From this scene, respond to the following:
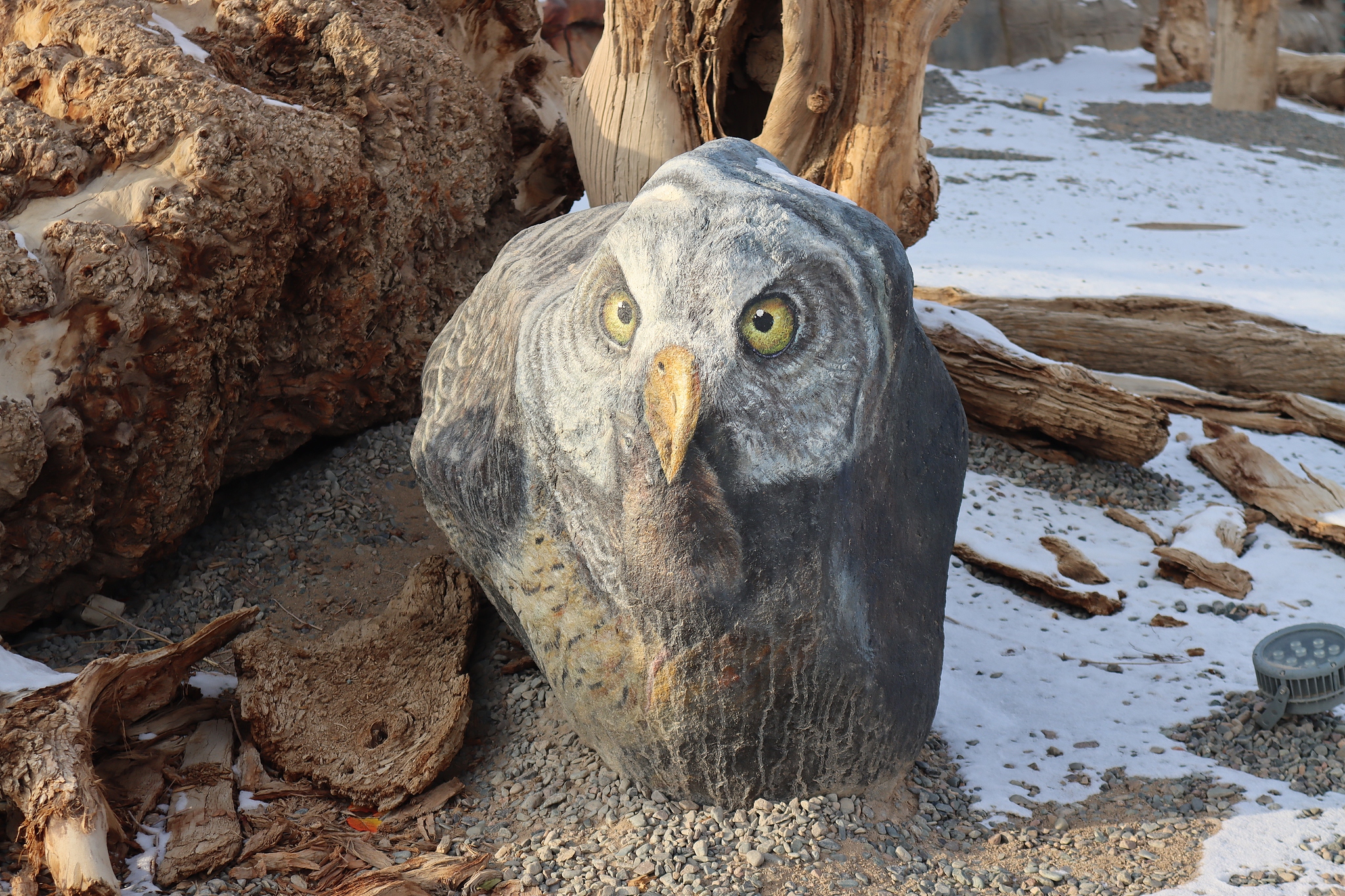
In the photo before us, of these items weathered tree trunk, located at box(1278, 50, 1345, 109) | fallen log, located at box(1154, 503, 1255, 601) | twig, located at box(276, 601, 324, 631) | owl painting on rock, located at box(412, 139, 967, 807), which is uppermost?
weathered tree trunk, located at box(1278, 50, 1345, 109)

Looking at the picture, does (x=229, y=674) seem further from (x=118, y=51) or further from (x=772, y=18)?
(x=772, y=18)

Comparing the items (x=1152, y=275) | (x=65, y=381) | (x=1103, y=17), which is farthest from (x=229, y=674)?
(x=1103, y=17)

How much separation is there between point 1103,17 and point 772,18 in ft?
44.9

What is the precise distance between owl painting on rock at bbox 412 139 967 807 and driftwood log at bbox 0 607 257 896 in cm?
94

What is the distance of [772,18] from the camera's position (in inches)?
157

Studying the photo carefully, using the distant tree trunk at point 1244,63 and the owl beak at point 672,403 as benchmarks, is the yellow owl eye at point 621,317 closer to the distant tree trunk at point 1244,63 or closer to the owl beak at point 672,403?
the owl beak at point 672,403

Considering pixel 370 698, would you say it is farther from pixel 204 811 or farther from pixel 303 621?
pixel 303 621

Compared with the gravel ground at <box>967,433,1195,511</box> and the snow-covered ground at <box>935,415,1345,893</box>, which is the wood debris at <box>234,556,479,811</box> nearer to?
the snow-covered ground at <box>935,415,1345,893</box>

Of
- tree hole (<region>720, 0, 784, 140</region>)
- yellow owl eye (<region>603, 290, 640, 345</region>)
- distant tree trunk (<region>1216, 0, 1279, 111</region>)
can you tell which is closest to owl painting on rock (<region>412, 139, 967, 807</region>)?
yellow owl eye (<region>603, 290, 640, 345</region>)

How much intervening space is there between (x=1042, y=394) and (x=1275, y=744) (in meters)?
1.89

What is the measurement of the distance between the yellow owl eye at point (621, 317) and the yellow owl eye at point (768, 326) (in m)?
0.22

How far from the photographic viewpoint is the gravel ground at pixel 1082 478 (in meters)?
4.45

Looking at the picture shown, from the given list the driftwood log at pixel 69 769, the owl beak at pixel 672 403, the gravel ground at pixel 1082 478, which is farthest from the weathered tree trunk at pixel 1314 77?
the driftwood log at pixel 69 769

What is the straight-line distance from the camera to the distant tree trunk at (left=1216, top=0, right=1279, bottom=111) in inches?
479
